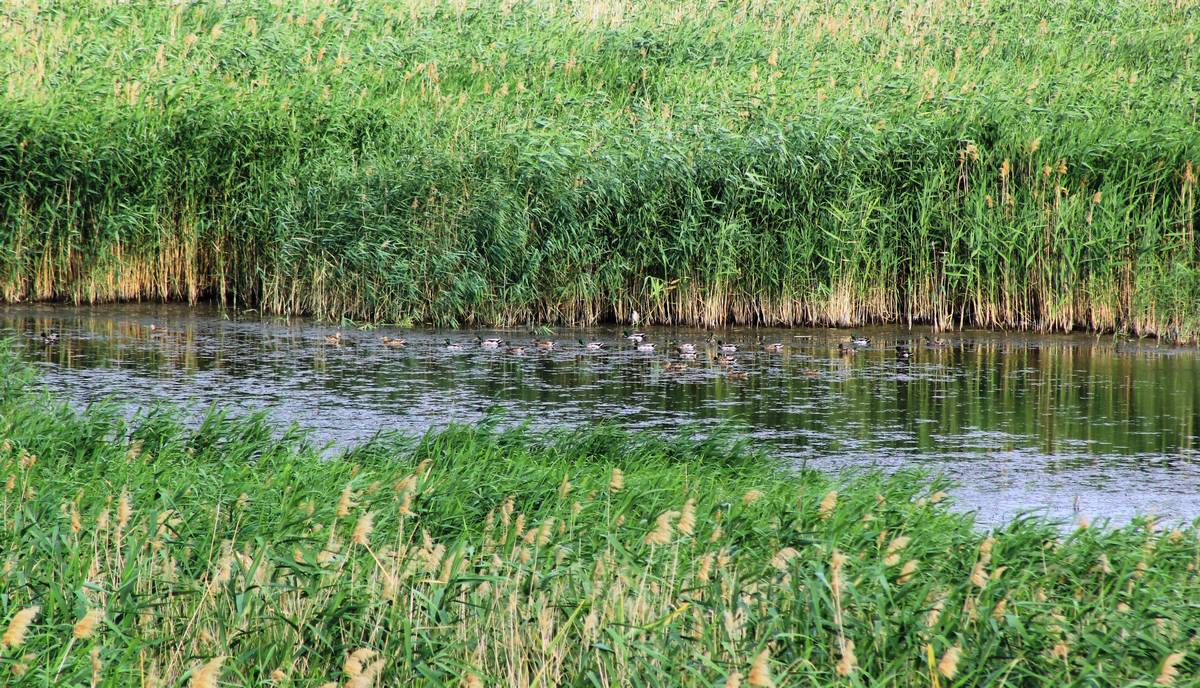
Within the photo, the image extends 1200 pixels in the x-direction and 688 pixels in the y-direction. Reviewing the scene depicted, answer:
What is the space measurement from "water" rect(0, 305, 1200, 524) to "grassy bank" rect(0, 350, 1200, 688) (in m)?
1.83

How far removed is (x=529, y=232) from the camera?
13883mm

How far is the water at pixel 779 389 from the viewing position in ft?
28.2

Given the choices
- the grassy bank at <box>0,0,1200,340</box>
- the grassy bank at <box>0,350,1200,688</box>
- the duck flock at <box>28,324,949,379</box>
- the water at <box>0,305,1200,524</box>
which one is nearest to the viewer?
the grassy bank at <box>0,350,1200,688</box>

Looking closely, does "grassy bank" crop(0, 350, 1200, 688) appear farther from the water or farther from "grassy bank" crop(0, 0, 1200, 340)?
"grassy bank" crop(0, 0, 1200, 340)

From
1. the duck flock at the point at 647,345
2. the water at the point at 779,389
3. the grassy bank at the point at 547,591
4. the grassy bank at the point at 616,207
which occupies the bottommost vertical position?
the grassy bank at the point at 547,591

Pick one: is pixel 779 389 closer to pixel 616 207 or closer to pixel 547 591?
pixel 616 207

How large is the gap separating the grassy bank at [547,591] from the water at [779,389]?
1.83m

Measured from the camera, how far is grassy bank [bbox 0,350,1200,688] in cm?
414

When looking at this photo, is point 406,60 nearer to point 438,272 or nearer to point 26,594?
point 438,272

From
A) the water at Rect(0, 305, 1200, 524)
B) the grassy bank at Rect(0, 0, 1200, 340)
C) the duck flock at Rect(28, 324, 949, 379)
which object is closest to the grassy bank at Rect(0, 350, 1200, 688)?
the water at Rect(0, 305, 1200, 524)

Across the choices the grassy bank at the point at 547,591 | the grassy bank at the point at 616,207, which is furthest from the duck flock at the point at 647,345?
the grassy bank at the point at 547,591

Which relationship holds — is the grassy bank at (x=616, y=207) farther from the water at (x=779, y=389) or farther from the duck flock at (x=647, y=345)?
the duck flock at (x=647, y=345)

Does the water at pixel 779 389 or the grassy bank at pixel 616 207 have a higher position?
the grassy bank at pixel 616 207

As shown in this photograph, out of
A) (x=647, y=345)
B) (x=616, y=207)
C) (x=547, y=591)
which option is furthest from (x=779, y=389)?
(x=547, y=591)
